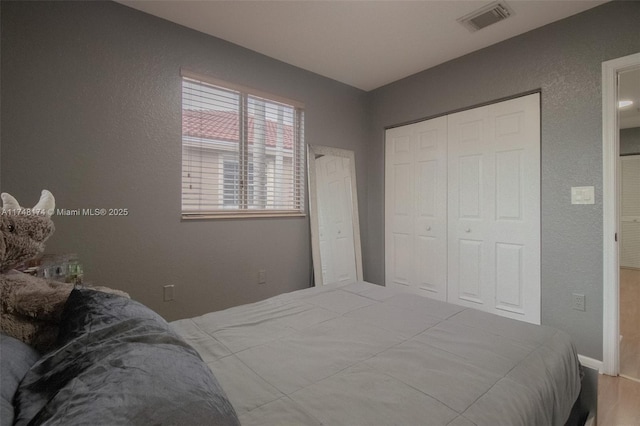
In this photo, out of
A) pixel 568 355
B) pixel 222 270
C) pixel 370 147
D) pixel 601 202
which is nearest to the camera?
pixel 568 355

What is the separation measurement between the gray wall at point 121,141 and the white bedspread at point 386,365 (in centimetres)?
111

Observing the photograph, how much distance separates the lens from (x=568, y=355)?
3.75 feet

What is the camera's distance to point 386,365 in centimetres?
97

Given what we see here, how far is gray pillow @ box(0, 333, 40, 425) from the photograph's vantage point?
1.57 feet

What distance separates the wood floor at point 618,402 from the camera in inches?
63.4

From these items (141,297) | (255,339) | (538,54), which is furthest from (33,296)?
(538,54)

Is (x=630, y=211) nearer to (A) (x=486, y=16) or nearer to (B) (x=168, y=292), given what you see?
(A) (x=486, y=16)

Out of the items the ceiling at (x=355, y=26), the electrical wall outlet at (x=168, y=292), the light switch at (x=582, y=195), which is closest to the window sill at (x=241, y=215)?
the electrical wall outlet at (x=168, y=292)

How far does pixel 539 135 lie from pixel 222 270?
9.19 feet

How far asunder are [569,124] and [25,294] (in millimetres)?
3106

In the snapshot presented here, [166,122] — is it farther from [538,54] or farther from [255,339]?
[538,54]

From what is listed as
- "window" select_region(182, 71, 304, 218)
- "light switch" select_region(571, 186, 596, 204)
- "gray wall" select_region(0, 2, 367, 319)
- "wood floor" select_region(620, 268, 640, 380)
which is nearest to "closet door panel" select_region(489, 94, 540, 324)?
"light switch" select_region(571, 186, 596, 204)

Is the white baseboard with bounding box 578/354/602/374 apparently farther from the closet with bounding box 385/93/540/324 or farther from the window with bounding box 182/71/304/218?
the window with bounding box 182/71/304/218

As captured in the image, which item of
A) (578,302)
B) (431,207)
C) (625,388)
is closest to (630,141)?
(431,207)
